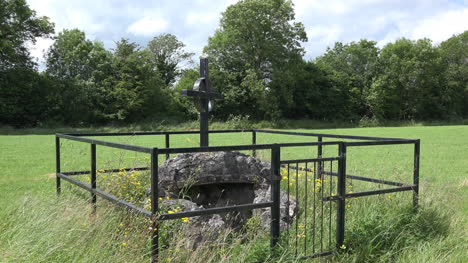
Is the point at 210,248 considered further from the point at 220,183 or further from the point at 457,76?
the point at 457,76

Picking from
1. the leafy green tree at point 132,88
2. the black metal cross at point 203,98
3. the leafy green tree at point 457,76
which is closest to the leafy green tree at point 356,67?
the leafy green tree at point 457,76

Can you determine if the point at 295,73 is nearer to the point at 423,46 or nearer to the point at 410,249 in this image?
the point at 423,46

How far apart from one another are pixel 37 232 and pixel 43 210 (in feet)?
2.79

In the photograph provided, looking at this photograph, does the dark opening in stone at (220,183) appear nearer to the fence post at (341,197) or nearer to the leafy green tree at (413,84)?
the fence post at (341,197)

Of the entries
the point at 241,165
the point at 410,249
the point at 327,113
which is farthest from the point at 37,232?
the point at 327,113

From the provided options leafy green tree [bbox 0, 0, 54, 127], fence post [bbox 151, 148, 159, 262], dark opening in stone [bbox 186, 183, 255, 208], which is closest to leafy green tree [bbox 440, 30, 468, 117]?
leafy green tree [bbox 0, 0, 54, 127]

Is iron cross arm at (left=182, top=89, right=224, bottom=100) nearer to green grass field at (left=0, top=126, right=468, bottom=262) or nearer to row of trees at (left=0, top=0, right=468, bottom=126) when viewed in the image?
green grass field at (left=0, top=126, right=468, bottom=262)

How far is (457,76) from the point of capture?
208 ft

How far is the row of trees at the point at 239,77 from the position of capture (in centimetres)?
4178

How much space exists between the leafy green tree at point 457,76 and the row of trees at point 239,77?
0.51ft

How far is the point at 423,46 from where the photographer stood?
→ 63719mm

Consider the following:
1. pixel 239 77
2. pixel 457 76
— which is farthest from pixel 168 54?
pixel 457 76

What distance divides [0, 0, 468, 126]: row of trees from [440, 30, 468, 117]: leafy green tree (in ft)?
0.51

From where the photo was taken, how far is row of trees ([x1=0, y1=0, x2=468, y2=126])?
41781 millimetres
